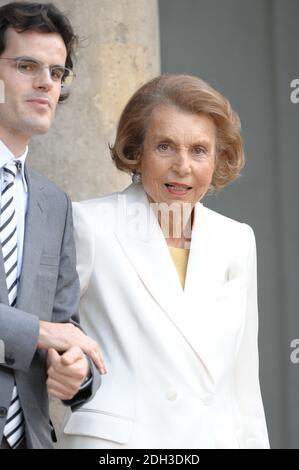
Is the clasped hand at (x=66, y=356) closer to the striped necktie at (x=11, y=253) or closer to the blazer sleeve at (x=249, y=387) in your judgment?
the striped necktie at (x=11, y=253)

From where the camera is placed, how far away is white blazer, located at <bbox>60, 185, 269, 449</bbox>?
3502mm

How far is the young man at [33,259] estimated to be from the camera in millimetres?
→ 3201

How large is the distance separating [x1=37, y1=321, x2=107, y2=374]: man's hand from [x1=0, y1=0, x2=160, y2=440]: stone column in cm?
120

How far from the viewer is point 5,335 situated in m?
3.17

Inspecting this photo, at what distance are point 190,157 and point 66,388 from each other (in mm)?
935

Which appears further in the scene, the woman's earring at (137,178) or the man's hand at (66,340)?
the woman's earring at (137,178)

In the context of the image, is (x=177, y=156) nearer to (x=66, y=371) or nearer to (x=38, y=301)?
(x=38, y=301)

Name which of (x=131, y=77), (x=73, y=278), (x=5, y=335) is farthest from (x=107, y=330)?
(x=131, y=77)

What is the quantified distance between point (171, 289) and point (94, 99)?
1.09 meters

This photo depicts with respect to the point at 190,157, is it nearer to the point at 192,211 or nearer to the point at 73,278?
the point at 192,211

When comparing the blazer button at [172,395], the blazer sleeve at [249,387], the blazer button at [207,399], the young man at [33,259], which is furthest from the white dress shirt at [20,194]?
the blazer sleeve at [249,387]

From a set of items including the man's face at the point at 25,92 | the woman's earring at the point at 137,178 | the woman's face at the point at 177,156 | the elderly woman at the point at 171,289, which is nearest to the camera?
the man's face at the point at 25,92

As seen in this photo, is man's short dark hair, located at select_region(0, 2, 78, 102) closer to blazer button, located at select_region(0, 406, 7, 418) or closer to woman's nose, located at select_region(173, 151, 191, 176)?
woman's nose, located at select_region(173, 151, 191, 176)

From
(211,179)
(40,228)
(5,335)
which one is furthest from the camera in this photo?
(211,179)
